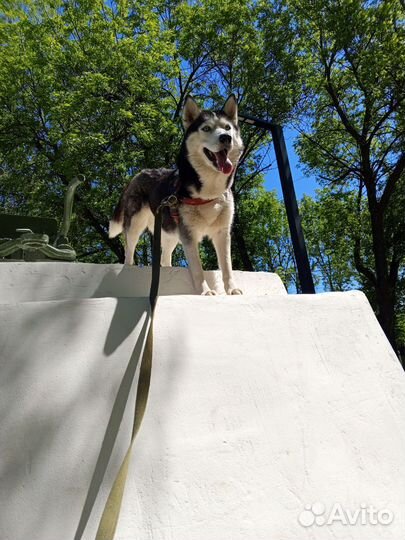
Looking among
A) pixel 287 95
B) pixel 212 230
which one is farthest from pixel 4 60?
pixel 212 230

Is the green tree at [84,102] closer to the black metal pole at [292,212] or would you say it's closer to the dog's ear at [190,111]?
the black metal pole at [292,212]

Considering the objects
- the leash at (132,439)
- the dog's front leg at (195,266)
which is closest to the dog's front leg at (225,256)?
the dog's front leg at (195,266)

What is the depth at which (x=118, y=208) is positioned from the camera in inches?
190

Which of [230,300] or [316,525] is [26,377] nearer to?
[230,300]

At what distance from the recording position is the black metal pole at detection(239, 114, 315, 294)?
700 cm

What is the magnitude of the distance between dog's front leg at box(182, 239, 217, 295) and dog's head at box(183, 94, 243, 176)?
66cm

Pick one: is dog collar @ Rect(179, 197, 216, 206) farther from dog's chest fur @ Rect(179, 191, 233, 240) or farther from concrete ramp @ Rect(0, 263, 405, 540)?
concrete ramp @ Rect(0, 263, 405, 540)

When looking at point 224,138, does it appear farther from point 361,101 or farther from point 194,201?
point 361,101

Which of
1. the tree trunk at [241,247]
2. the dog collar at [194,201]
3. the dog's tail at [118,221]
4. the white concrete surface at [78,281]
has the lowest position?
the white concrete surface at [78,281]

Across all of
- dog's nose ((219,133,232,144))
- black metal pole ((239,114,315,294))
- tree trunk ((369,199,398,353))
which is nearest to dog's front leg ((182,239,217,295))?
dog's nose ((219,133,232,144))

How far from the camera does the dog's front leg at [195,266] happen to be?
10.6ft

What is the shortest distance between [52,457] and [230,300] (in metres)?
1.35

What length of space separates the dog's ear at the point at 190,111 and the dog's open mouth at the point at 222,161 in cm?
52

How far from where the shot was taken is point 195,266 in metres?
3.29
